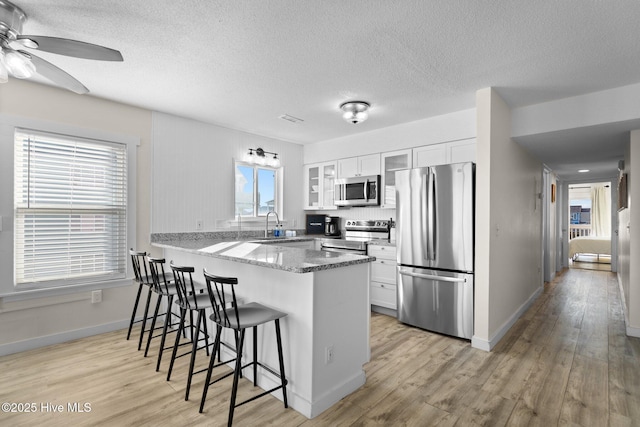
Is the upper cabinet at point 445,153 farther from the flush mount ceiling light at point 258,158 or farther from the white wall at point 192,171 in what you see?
the white wall at point 192,171

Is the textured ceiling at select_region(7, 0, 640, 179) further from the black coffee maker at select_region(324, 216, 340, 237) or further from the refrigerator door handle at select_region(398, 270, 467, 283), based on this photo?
the black coffee maker at select_region(324, 216, 340, 237)

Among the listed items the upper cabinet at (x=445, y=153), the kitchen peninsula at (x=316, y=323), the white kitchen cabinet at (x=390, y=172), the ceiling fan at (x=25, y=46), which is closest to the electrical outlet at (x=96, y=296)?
the kitchen peninsula at (x=316, y=323)

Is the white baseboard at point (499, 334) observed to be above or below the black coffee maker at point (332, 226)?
below

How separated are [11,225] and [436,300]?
419 centimetres

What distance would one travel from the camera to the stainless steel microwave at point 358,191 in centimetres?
475

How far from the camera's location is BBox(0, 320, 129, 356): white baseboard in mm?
2988

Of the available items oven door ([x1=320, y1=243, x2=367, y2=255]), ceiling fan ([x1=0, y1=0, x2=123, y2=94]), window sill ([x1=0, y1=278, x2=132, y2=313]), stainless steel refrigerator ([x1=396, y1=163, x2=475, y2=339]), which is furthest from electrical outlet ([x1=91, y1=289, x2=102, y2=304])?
stainless steel refrigerator ([x1=396, y1=163, x2=475, y2=339])

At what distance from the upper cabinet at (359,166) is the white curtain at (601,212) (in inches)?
357

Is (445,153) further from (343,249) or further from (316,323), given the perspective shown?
(316,323)

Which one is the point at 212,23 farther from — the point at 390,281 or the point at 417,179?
the point at 390,281

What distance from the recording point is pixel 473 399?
2.27 meters

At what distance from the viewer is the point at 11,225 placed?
9.84ft

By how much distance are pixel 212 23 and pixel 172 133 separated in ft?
7.50

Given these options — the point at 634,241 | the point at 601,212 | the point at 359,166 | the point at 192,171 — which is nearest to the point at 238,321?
the point at 192,171
